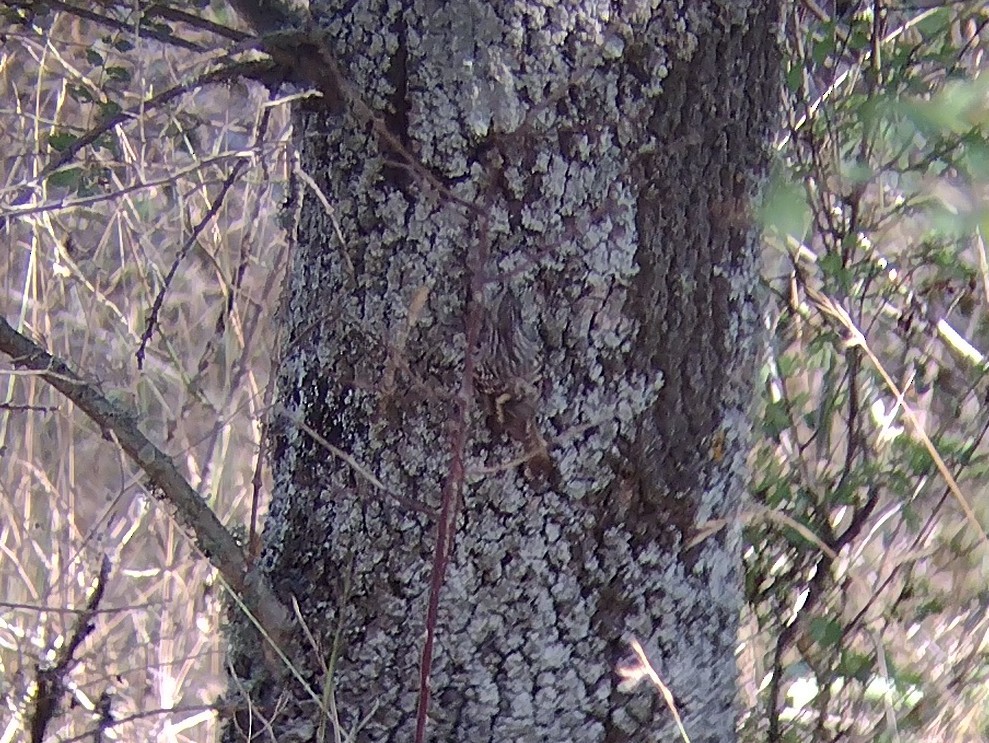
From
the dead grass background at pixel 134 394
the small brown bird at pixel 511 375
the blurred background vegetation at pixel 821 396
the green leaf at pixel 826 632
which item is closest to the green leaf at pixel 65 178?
the blurred background vegetation at pixel 821 396

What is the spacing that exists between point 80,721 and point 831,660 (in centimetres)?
149

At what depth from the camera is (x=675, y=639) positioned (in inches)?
42.5

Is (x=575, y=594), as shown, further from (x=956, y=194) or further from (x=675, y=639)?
(x=956, y=194)

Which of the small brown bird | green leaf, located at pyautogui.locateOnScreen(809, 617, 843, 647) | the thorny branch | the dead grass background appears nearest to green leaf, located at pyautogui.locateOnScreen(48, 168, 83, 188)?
the thorny branch

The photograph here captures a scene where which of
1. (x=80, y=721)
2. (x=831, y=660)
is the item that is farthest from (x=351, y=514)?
(x=80, y=721)

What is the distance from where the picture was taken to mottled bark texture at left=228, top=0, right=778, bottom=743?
0.93m

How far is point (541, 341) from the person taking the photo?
957 mm

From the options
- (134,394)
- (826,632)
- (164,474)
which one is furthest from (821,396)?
(134,394)

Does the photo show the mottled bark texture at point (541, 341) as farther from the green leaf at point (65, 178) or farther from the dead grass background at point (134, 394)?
the dead grass background at point (134, 394)

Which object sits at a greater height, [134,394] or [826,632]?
[134,394]

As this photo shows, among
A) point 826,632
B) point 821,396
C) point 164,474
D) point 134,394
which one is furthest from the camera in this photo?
point 134,394

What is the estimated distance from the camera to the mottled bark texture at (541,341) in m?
0.93

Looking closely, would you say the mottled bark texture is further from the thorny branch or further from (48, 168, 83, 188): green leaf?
(48, 168, 83, 188): green leaf

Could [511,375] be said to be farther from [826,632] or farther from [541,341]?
[826,632]
